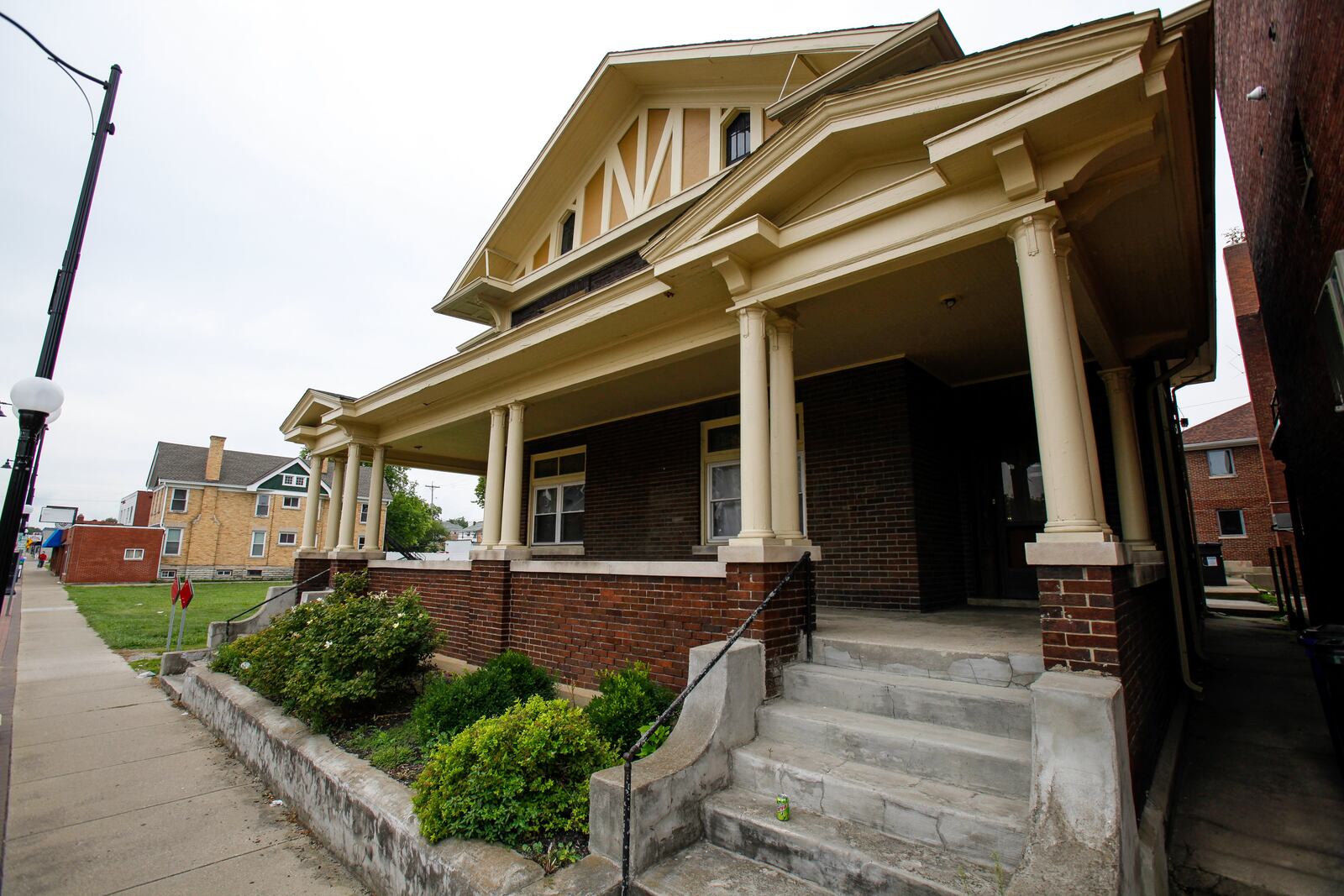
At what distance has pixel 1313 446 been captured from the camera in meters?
7.71

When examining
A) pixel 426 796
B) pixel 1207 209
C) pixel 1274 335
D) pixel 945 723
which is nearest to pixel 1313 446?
pixel 1274 335

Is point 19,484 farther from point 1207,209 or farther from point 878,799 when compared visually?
point 1207,209

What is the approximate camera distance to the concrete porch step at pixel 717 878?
2.89m

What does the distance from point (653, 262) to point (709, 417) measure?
3.54 m

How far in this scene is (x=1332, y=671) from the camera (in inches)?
161

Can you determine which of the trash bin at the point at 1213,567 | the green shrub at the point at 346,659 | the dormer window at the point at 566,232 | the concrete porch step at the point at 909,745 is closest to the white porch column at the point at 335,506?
the green shrub at the point at 346,659

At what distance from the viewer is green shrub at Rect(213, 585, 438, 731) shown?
217 inches

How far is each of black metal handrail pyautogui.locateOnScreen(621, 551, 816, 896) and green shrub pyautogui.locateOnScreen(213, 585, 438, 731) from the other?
2911mm

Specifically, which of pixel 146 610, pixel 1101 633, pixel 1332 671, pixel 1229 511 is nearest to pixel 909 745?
pixel 1101 633

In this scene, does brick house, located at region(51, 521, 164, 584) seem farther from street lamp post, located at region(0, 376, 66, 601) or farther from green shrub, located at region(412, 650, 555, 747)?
green shrub, located at region(412, 650, 555, 747)

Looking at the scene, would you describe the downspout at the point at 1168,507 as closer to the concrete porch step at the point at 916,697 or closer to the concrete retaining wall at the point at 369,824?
the concrete porch step at the point at 916,697

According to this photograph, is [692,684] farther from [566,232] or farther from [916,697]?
[566,232]

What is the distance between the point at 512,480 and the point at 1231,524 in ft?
90.6

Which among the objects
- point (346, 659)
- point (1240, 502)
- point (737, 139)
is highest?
point (737, 139)
